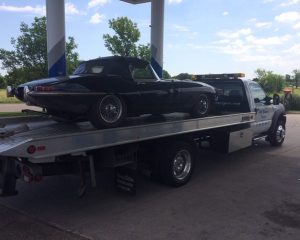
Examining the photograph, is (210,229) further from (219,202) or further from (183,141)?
(183,141)

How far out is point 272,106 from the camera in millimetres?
10750

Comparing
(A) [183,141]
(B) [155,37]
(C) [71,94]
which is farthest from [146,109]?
(B) [155,37]

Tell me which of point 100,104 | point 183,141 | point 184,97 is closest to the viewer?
point 100,104

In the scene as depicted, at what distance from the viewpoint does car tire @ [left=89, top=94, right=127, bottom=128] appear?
572 cm

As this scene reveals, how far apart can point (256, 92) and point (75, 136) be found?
252 inches

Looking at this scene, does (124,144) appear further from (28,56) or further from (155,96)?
(28,56)

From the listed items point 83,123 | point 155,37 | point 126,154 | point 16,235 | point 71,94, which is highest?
point 155,37

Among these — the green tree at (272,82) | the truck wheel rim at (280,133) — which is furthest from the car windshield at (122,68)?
the green tree at (272,82)

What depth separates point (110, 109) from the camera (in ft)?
19.6

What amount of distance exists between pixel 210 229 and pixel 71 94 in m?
2.62

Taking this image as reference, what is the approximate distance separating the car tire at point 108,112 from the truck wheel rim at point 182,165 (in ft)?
4.50

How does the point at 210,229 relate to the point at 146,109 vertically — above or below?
below

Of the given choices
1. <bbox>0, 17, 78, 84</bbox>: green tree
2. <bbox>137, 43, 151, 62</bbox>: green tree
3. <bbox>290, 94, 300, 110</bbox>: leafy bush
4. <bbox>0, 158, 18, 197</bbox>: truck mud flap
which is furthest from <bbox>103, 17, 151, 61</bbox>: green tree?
<bbox>0, 158, 18, 197</bbox>: truck mud flap

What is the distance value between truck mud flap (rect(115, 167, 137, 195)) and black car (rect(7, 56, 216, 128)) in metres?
0.75
